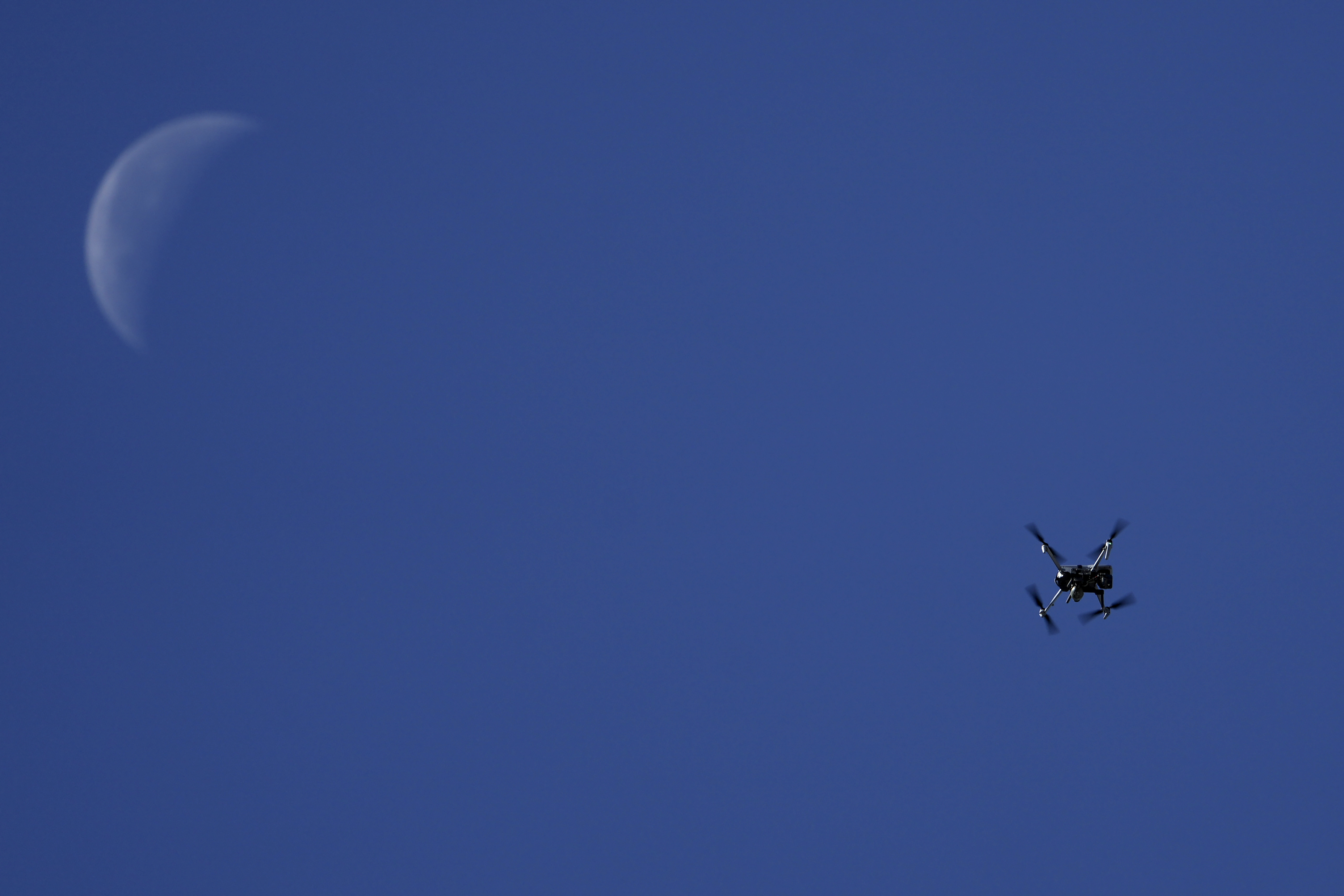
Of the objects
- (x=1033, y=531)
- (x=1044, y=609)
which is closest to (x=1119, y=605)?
(x=1044, y=609)

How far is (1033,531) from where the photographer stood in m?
81.7

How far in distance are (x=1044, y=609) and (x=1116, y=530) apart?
8.60 meters

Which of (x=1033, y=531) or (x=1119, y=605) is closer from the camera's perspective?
(x=1033, y=531)

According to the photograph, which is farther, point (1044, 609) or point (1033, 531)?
point (1044, 609)

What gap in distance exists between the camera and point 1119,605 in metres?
87.1

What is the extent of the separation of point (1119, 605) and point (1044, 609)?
17.2 ft

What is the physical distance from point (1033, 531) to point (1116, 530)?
5.90 m

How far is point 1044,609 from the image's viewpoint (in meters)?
87.7

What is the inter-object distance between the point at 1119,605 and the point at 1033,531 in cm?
1105

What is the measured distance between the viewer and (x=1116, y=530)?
8250 centimetres

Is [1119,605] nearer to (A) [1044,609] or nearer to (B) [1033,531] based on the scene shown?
(A) [1044,609]
